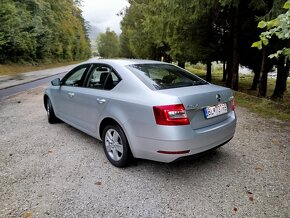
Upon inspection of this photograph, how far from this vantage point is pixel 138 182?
3531mm

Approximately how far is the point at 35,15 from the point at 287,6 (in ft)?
126

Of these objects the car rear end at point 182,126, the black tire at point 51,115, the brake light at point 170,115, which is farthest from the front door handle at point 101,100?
the black tire at point 51,115

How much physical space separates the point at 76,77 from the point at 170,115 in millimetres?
2680

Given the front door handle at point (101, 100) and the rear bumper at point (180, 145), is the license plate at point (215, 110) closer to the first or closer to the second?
the rear bumper at point (180, 145)

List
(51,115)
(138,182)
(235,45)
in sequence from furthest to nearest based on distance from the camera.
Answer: (235,45) → (51,115) → (138,182)

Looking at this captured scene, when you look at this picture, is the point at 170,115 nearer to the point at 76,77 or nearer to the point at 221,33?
the point at 76,77

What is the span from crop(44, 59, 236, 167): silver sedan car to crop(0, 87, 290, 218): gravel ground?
41 cm

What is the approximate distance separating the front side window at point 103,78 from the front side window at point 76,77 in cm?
31

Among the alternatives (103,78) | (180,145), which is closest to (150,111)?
(180,145)

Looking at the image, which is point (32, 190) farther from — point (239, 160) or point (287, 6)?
point (287, 6)

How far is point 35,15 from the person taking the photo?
35.4 metres

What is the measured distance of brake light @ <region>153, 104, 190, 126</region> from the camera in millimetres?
3154

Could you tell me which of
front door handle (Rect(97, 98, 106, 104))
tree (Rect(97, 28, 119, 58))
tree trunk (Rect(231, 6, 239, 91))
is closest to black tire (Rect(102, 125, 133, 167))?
front door handle (Rect(97, 98, 106, 104))

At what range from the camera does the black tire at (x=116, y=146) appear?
3719mm
